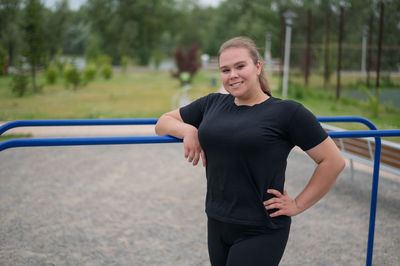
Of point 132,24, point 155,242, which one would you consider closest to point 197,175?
point 155,242

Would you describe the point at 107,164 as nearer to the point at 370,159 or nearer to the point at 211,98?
the point at 370,159

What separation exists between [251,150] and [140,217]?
2.69 metres

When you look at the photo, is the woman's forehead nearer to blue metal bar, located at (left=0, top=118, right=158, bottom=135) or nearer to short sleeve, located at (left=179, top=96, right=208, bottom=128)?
short sleeve, located at (left=179, top=96, right=208, bottom=128)

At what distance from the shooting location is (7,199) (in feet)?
14.6

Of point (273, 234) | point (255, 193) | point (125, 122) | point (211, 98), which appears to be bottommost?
point (273, 234)

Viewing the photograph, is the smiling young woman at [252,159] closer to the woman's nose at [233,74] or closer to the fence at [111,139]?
the woman's nose at [233,74]

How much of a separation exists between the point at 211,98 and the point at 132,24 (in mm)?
42539

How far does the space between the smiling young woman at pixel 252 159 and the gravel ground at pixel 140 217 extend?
1.61m

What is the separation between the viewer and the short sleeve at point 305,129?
1461mm

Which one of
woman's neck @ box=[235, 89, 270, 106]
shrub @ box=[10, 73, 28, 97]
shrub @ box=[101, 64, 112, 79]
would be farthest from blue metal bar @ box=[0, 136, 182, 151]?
shrub @ box=[101, 64, 112, 79]

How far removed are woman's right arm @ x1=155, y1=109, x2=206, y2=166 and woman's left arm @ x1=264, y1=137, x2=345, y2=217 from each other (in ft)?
1.18

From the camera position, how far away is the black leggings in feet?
5.03

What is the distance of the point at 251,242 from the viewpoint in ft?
5.07

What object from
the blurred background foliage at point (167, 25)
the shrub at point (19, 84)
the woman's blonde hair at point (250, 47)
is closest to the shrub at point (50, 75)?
the shrub at point (19, 84)
